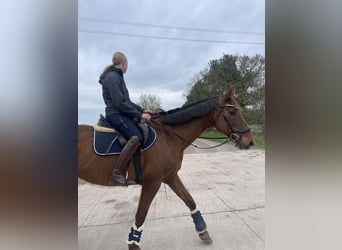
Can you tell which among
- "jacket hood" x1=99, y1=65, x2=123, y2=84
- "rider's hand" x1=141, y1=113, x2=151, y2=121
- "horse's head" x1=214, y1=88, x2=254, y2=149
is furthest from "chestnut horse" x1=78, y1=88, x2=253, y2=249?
"jacket hood" x1=99, y1=65, x2=123, y2=84

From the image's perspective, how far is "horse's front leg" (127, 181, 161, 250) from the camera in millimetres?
1646

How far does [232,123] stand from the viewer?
5.72ft

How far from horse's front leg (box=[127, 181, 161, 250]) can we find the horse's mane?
0.58m

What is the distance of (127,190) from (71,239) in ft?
6.50

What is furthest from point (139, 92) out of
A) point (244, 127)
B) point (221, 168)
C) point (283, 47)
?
point (221, 168)

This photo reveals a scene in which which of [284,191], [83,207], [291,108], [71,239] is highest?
[291,108]

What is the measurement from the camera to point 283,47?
108 centimetres

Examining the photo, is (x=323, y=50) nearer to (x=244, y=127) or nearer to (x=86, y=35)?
(x=244, y=127)

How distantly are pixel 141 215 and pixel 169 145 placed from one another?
0.65 metres

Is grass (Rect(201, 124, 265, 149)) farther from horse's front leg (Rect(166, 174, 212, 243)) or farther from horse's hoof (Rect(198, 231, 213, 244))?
horse's hoof (Rect(198, 231, 213, 244))

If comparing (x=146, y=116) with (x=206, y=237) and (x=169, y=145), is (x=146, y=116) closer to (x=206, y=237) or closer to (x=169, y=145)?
(x=169, y=145)

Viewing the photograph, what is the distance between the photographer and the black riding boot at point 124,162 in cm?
154

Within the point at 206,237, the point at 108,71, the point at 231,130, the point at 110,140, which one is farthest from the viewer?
the point at 206,237

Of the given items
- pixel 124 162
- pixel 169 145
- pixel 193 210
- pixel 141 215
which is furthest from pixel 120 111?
pixel 193 210
